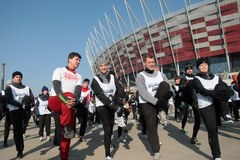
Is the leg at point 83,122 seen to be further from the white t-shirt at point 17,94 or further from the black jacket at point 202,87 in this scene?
the black jacket at point 202,87

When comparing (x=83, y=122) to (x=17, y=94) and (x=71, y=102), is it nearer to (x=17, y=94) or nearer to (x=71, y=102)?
(x=17, y=94)

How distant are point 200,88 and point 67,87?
2.32m

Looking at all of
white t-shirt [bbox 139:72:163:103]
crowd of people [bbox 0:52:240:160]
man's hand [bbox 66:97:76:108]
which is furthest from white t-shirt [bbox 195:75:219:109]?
man's hand [bbox 66:97:76:108]

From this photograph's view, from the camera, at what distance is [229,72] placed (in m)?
49.6

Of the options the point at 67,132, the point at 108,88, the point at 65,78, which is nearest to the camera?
the point at 67,132

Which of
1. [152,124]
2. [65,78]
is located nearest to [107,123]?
[152,124]

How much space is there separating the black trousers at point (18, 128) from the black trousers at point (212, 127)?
3981 millimetres

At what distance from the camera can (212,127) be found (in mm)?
4383

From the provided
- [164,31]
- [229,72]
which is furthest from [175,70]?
[229,72]

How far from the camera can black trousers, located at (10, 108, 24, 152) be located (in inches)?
225

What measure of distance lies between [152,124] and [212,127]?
1.09 m

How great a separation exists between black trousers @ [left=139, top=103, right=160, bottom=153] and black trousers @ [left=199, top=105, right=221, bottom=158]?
922 millimetres

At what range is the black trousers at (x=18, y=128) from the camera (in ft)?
18.8

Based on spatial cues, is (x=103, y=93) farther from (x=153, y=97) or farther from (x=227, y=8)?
(x=227, y=8)
